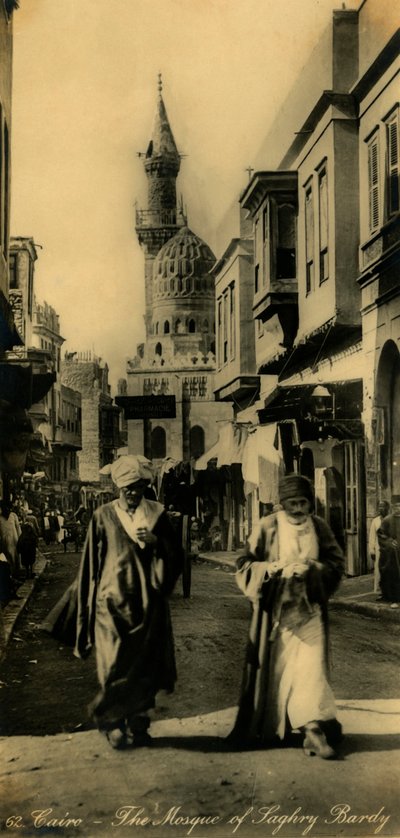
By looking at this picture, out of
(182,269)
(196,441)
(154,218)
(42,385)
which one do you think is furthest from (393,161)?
(42,385)

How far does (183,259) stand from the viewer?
9688 millimetres

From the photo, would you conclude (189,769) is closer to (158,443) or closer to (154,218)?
(158,443)

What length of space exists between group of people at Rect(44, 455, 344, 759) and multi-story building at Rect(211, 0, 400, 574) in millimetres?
1371

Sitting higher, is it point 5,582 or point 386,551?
point 386,551

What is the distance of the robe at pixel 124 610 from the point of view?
622cm

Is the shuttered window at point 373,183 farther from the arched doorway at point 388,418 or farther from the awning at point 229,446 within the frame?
the awning at point 229,446

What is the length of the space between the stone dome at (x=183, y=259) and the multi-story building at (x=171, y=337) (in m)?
0.01

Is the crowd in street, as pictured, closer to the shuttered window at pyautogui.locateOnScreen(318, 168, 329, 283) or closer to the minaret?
the minaret

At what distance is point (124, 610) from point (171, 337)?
8.25 ft

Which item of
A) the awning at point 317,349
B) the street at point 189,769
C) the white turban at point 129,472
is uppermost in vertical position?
the awning at point 317,349

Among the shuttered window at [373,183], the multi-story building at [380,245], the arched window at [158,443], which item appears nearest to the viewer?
the arched window at [158,443]

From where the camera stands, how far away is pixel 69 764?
622 centimetres

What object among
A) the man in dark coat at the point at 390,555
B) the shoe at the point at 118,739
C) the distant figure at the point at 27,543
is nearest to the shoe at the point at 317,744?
the shoe at the point at 118,739

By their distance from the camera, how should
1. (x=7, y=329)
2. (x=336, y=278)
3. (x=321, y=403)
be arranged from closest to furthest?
(x=321, y=403) < (x=336, y=278) < (x=7, y=329)
